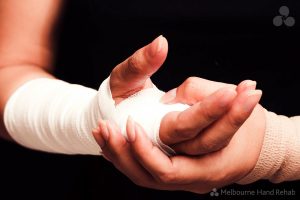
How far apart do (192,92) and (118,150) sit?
4.5 inches

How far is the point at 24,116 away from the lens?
80cm

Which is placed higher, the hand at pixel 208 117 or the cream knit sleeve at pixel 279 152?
the hand at pixel 208 117

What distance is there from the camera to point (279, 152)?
674mm

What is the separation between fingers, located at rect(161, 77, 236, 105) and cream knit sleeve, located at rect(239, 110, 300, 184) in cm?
13

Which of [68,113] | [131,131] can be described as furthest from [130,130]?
[68,113]

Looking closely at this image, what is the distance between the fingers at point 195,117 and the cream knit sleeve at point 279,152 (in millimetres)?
181

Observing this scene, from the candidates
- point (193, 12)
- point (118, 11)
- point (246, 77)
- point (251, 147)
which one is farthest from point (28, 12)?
point (251, 147)

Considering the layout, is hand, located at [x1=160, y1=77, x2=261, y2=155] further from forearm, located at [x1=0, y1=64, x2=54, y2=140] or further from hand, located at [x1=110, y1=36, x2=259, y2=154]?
forearm, located at [x1=0, y1=64, x2=54, y2=140]

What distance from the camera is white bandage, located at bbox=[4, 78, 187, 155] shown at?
0.57m

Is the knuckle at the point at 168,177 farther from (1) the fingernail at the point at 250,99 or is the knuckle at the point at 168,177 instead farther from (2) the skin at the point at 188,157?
(1) the fingernail at the point at 250,99

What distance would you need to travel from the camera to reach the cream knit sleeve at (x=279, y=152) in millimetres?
662

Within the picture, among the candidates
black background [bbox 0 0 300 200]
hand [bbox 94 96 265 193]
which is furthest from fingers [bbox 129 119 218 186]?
black background [bbox 0 0 300 200]

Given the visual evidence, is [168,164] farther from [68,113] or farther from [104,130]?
[68,113]

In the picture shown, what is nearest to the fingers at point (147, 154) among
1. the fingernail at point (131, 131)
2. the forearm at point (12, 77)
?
the fingernail at point (131, 131)
